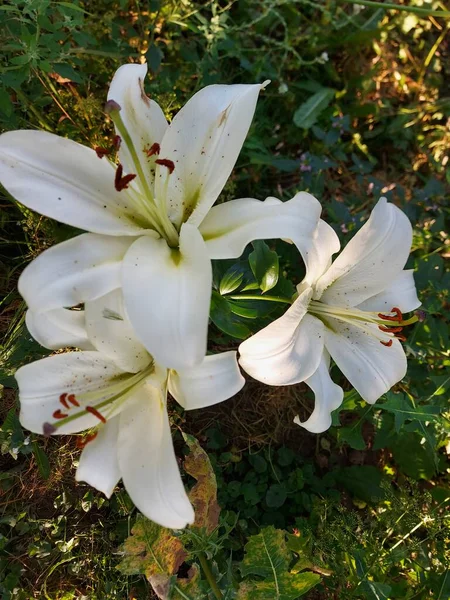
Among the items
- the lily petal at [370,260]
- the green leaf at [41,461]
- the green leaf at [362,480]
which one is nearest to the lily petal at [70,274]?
the lily petal at [370,260]

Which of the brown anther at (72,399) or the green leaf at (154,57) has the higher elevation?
the green leaf at (154,57)

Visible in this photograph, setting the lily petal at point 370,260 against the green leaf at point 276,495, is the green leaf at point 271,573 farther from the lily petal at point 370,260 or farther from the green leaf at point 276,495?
the lily petal at point 370,260

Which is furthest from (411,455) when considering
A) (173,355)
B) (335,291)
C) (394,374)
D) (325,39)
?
(325,39)

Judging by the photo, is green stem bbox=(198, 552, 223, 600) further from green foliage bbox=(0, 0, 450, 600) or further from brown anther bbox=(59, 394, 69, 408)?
brown anther bbox=(59, 394, 69, 408)

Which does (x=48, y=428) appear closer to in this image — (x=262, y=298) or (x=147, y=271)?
(x=147, y=271)

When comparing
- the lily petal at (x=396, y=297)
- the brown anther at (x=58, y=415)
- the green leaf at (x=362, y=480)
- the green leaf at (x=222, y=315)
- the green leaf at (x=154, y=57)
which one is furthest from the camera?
the green leaf at (x=362, y=480)

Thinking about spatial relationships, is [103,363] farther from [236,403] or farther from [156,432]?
[236,403]

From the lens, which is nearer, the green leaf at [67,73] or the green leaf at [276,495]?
the green leaf at [67,73]
